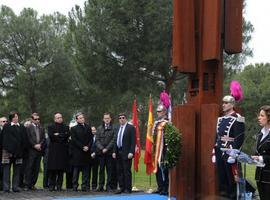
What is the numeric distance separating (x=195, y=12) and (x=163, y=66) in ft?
51.0

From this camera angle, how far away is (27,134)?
479 inches

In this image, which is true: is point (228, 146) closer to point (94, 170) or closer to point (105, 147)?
point (105, 147)

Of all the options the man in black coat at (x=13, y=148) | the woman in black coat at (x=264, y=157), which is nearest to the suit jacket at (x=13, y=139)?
the man in black coat at (x=13, y=148)

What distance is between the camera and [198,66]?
961cm

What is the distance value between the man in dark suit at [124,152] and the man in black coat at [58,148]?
122cm

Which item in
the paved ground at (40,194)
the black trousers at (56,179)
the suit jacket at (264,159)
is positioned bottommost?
the paved ground at (40,194)

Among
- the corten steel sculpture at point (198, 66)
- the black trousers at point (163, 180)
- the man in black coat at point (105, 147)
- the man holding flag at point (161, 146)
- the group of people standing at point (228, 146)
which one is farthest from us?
the man in black coat at point (105, 147)

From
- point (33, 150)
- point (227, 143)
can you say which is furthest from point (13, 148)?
point (227, 143)

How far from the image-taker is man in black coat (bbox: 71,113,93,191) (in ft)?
39.8

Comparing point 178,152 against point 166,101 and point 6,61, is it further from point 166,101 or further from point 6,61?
point 6,61

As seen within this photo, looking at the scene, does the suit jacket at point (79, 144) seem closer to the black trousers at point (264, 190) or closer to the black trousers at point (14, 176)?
the black trousers at point (14, 176)

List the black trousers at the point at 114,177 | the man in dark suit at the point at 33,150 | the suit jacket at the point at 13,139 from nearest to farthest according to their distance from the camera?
the suit jacket at the point at 13,139
the man in dark suit at the point at 33,150
the black trousers at the point at 114,177

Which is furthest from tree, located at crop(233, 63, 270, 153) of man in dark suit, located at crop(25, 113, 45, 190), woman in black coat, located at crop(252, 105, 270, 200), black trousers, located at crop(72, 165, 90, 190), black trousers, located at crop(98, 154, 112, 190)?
woman in black coat, located at crop(252, 105, 270, 200)

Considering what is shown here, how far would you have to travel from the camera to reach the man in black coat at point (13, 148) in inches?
459
